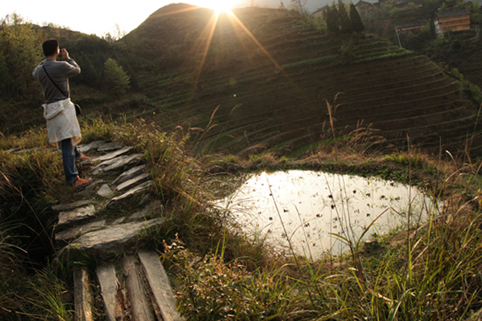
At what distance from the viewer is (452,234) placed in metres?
1.45

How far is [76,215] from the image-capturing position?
2525mm

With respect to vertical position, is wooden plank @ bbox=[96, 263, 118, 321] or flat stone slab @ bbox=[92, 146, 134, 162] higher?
flat stone slab @ bbox=[92, 146, 134, 162]

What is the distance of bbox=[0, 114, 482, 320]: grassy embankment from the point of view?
133 centimetres

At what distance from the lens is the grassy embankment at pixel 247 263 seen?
1.33m

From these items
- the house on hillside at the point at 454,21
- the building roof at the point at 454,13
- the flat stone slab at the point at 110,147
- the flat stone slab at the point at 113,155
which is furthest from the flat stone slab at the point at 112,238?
the building roof at the point at 454,13

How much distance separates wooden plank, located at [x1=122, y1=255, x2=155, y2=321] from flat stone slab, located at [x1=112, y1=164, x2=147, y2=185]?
1.17 meters

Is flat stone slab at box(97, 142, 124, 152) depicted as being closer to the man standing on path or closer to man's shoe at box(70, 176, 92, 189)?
the man standing on path

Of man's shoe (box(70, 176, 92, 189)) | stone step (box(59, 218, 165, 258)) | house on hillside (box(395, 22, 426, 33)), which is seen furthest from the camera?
house on hillside (box(395, 22, 426, 33))

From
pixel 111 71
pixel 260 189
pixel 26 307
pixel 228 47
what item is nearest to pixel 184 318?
pixel 26 307

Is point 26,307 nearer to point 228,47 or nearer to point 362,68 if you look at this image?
point 362,68

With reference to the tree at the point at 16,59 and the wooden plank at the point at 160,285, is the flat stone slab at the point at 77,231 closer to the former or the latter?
the wooden plank at the point at 160,285

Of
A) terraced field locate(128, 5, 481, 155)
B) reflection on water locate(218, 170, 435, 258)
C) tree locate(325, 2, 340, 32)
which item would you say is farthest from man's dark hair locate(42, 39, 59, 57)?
tree locate(325, 2, 340, 32)

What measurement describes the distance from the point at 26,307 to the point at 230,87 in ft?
93.7

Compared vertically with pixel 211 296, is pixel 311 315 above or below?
below
